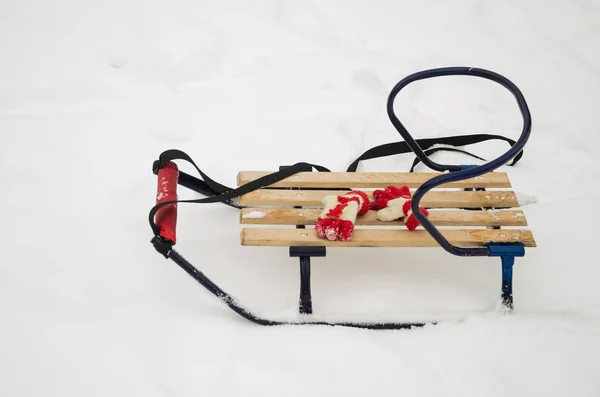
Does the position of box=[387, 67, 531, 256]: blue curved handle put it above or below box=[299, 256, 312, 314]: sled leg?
above

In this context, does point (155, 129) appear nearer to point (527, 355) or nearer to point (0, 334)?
point (0, 334)

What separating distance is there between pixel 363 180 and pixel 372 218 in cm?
25

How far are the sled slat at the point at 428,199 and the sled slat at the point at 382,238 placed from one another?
179 mm

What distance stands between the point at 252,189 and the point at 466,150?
1421 millimetres

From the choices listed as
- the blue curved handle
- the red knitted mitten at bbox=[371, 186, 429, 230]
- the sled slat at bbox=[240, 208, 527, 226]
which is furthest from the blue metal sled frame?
the red knitted mitten at bbox=[371, 186, 429, 230]

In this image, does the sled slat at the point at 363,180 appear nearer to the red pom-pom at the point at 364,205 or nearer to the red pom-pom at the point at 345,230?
the red pom-pom at the point at 364,205

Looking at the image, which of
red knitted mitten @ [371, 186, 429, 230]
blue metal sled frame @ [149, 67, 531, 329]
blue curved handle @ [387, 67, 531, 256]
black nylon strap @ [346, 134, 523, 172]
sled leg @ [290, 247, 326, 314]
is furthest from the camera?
black nylon strap @ [346, 134, 523, 172]

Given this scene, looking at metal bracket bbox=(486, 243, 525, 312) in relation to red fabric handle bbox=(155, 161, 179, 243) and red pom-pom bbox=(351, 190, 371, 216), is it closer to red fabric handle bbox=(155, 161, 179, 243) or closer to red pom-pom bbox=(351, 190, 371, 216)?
red pom-pom bbox=(351, 190, 371, 216)

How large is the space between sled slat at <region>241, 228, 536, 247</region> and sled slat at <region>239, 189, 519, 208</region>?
7.0 inches

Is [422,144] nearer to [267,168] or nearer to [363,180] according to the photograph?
[363,180]

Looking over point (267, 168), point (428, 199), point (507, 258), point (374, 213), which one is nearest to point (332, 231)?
point (374, 213)

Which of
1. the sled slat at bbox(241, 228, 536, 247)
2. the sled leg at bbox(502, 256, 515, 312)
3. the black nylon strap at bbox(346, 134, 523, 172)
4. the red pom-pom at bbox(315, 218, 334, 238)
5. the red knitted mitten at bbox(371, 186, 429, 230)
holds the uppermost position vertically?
the black nylon strap at bbox(346, 134, 523, 172)

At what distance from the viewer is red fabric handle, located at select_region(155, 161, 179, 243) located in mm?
2115

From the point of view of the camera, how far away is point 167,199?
2.26m
